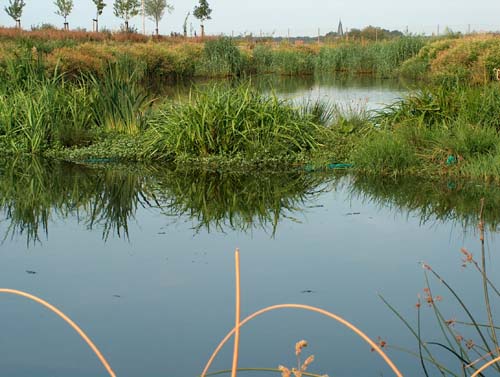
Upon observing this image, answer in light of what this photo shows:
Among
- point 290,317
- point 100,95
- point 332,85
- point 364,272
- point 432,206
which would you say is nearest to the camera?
point 290,317

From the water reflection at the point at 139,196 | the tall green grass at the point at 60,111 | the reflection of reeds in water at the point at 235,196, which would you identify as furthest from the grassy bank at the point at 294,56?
the reflection of reeds in water at the point at 235,196

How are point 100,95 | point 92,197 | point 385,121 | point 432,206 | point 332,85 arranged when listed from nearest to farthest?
point 432,206
point 92,197
point 385,121
point 100,95
point 332,85

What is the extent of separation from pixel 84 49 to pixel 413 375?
22.8 meters

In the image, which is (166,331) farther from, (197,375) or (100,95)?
(100,95)

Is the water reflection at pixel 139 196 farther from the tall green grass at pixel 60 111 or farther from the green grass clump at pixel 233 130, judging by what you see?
the tall green grass at pixel 60 111

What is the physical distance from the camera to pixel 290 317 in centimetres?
469

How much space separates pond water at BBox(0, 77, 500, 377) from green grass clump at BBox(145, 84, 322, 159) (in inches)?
26.8

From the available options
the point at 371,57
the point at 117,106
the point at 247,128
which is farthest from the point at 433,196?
the point at 371,57

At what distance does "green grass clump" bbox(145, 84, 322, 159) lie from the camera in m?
9.86

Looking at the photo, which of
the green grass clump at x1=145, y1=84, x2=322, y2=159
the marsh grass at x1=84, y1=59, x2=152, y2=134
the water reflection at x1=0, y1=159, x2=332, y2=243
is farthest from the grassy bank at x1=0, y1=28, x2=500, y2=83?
the water reflection at x1=0, y1=159, x2=332, y2=243

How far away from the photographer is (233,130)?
32.1 feet

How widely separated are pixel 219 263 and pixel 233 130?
13.8 ft

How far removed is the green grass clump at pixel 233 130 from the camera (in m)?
9.86

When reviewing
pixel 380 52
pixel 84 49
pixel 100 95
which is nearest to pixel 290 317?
pixel 100 95
